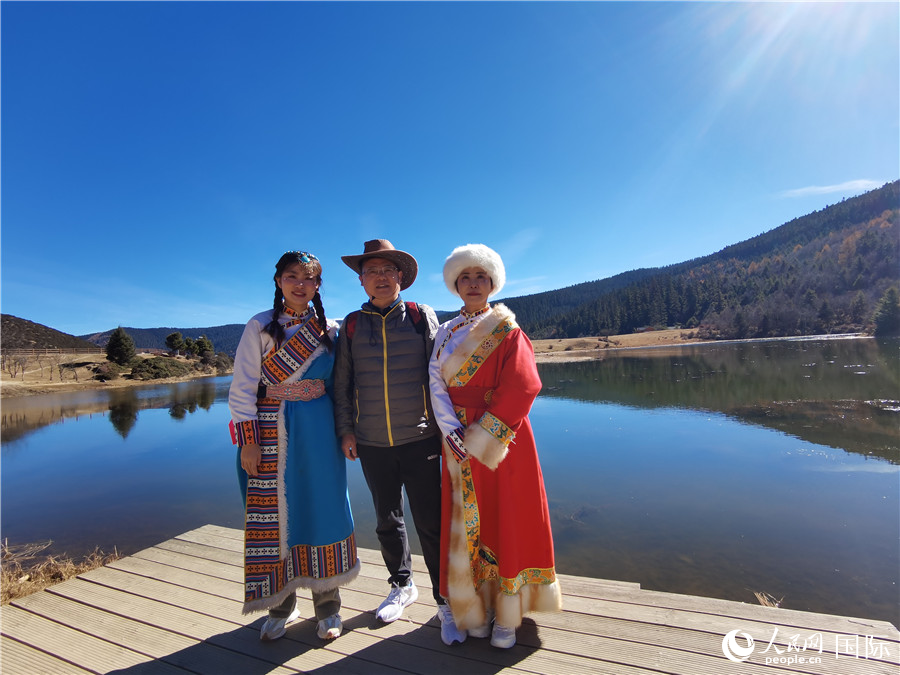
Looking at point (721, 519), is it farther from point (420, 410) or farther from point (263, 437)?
point (263, 437)

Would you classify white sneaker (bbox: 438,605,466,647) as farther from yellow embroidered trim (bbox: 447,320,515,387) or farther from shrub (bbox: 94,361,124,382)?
shrub (bbox: 94,361,124,382)

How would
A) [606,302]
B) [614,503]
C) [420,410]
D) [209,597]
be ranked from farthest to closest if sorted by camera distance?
1. [606,302]
2. [614,503]
3. [209,597]
4. [420,410]

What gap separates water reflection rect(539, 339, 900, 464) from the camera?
10.1 meters

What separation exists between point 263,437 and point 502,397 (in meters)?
1.39

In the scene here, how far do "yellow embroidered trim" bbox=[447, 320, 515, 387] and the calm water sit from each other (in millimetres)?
3794

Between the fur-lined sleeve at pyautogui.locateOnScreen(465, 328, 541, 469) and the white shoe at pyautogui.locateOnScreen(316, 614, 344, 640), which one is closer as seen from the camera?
the fur-lined sleeve at pyautogui.locateOnScreen(465, 328, 541, 469)

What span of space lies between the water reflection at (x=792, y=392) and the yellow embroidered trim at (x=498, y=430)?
1007cm

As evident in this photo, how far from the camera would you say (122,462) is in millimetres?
11148

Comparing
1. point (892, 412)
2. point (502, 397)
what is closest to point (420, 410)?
point (502, 397)

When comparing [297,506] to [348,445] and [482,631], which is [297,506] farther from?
[482,631]

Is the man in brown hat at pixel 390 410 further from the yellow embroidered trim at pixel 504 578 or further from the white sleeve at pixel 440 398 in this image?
the yellow embroidered trim at pixel 504 578

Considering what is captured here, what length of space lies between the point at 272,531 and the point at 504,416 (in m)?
1.48

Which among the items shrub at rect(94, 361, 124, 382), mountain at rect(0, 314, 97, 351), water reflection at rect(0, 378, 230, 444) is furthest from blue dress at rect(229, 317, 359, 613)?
mountain at rect(0, 314, 97, 351)

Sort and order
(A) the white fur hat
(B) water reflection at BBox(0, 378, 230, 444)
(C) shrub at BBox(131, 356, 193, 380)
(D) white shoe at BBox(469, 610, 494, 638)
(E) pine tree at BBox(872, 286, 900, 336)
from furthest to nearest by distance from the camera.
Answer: (E) pine tree at BBox(872, 286, 900, 336)
(C) shrub at BBox(131, 356, 193, 380)
(B) water reflection at BBox(0, 378, 230, 444)
(A) the white fur hat
(D) white shoe at BBox(469, 610, 494, 638)
